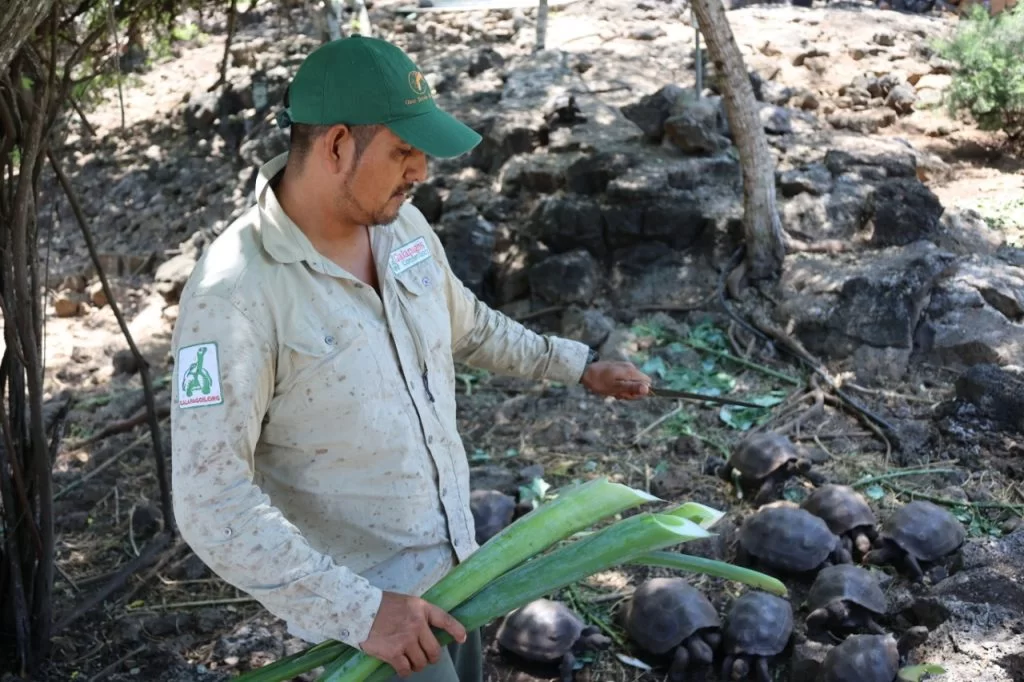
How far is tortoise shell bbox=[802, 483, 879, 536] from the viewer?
4320mm

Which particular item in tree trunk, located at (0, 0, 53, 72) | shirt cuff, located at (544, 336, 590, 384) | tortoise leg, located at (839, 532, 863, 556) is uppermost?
tree trunk, located at (0, 0, 53, 72)

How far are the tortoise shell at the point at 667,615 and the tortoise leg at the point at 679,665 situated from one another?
0.12 feet

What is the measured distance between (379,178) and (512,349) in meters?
0.77

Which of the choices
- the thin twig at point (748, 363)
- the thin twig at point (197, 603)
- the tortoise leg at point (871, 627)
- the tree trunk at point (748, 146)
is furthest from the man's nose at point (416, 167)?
the tree trunk at point (748, 146)

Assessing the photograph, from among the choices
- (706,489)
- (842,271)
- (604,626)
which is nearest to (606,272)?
(842,271)

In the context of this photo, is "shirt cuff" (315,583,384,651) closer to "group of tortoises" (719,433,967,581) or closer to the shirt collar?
the shirt collar

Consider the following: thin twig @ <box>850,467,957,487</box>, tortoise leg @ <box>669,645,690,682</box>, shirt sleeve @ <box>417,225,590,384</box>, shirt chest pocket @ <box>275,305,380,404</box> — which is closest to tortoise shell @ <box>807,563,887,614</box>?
tortoise leg @ <box>669,645,690,682</box>

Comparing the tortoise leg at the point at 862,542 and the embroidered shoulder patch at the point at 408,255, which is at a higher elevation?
the embroidered shoulder patch at the point at 408,255

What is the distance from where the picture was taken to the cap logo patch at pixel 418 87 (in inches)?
82.6

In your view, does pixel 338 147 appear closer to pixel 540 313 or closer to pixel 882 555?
pixel 882 555

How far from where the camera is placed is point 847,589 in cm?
378

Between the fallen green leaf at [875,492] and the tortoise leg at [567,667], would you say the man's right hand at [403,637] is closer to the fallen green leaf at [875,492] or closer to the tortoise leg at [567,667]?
the tortoise leg at [567,667]

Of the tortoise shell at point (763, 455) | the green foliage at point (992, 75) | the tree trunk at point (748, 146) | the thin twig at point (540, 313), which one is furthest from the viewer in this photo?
the green foliage at point (992, 75)

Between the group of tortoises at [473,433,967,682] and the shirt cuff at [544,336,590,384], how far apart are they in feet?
4.29
